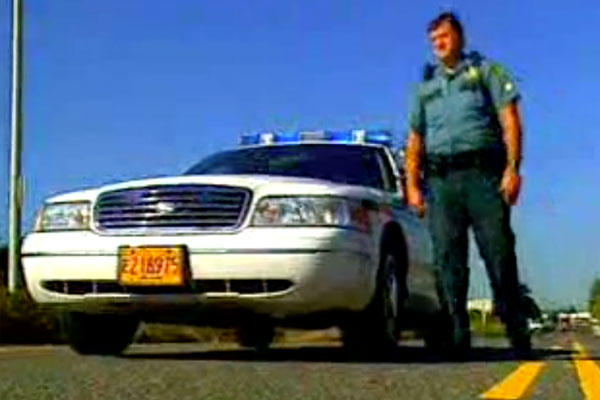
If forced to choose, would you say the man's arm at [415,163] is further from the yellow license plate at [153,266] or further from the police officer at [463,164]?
the yellow license plate at [153,266]

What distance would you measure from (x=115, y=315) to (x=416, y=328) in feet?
9.50

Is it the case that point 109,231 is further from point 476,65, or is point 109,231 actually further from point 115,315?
point 476,65

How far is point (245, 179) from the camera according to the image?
27.7ft

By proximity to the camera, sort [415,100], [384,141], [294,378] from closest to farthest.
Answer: [294,378]
[415,100]
[384,141]

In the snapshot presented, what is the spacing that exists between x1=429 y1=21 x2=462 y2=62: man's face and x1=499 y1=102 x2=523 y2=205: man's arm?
446mm

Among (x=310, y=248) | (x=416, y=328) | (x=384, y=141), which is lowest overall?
(x=416, y=328)

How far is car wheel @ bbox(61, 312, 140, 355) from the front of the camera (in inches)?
359

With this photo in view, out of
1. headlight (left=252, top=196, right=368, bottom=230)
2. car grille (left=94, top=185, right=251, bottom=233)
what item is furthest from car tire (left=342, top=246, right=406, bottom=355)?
car grille (left=94, top=185, right=251, bottom=233)

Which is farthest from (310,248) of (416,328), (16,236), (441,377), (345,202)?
(16,236)

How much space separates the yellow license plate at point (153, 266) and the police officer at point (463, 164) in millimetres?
1605

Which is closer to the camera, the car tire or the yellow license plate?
the yellow license plate

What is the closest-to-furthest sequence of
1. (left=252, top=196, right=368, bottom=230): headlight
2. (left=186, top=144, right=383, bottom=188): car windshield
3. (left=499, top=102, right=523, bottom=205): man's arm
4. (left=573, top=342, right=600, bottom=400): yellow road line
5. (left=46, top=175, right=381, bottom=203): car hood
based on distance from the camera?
1. (left=573, top=342, right=600, bottom=400): yellow road line
2. (left=252, top=196, right=368, bottom=230): headlight
3. (left=46, top=175, right=381, bottom=203): car hood
4. (left=499, top=102, right=523, bottom=205): man's arm
5. (left=186, top=144, right=383, bottom=188): car windshield

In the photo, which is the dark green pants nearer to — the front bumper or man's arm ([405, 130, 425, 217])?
man's arm ([405, 130, 425, 217])

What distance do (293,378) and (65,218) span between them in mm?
2466
